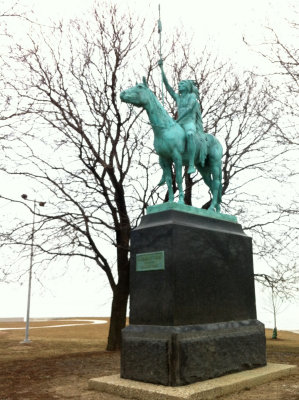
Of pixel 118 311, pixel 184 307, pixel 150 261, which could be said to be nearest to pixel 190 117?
pixel 150 261

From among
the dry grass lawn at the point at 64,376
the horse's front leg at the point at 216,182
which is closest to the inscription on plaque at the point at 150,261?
the dry grass lawn at the point at 64,376

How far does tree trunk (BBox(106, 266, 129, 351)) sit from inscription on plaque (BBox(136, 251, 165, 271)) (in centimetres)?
714

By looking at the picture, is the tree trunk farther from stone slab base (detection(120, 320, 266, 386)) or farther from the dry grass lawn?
stone slab base (detection(120, 320, 266, 386))

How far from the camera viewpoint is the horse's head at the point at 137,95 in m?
8.11

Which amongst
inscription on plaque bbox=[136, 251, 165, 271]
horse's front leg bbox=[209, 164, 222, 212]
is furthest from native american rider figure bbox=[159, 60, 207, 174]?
inscription on plaque bbox=[136, 251, 165, 271]

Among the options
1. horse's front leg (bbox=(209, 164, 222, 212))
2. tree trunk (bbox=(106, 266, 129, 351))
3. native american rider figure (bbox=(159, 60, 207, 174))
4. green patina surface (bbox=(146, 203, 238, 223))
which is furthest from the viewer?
tree trunk (bbox=(106, 266, 129, 351))

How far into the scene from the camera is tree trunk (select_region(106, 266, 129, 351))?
13914mm

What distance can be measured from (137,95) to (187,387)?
524 cm

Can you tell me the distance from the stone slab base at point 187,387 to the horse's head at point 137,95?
5.07 metres

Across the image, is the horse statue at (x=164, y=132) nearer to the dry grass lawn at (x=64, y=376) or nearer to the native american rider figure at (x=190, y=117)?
the native american rider figure at (x=190, y=117)

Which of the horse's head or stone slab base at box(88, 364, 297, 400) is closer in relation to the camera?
stone slab base at box(88, 364, 297, 400)

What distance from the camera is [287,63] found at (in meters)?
11.0

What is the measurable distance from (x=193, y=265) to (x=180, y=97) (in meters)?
3.63

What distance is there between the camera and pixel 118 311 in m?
14.2
